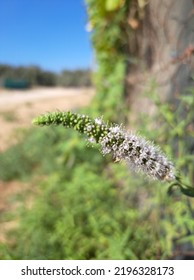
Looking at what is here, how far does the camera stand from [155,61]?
9.63 ft

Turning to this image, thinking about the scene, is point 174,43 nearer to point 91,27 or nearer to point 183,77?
point 183,77

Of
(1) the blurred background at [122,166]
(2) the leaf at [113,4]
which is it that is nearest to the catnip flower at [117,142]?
(1) the blurred background at [122,166]

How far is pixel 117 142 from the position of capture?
1.14 metres

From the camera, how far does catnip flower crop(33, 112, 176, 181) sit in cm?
114

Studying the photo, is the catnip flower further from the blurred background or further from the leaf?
the leaf

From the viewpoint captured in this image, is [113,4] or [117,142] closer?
[117,142]

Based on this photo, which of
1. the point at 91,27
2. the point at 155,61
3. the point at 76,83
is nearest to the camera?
the point at 155,61

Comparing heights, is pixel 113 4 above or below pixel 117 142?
above

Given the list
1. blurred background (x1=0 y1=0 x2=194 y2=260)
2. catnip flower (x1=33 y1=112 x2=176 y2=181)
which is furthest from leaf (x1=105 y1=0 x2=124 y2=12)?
catnip flower (x1=33 y1=112 x2=176 y2=181)

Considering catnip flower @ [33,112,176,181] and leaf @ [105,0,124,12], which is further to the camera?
leaf @ [105,0,124,12]

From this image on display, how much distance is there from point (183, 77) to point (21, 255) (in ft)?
4.46

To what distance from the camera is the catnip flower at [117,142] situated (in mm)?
1145

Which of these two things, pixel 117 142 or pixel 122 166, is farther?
pixel 122 166
